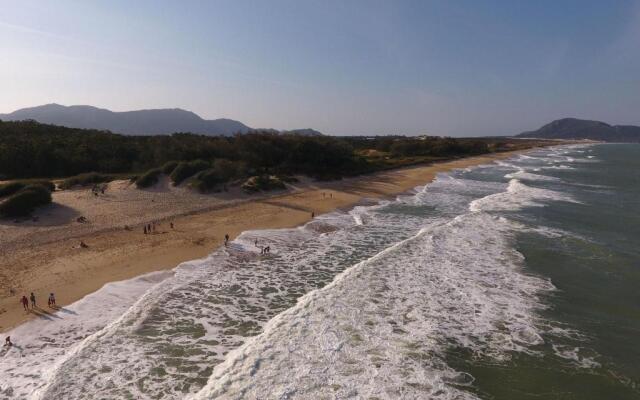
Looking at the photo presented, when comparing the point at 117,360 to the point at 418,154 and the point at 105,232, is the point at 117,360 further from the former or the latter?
the point at 418,154

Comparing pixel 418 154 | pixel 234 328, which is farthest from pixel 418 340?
pixel 418 154

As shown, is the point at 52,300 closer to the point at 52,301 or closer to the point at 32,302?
the point at 52,301

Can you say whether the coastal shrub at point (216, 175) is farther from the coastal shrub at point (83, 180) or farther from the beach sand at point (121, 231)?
the coastal shrub at point (83, 180)

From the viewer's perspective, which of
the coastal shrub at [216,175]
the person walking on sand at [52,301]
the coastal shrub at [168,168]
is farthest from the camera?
the coastal shrub at [168,168]

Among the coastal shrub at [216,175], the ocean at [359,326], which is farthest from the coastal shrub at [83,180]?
the ocean at [359,326]

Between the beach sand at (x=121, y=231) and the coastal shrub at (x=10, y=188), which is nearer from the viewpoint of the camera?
the beach sand at (x=121, y=231)

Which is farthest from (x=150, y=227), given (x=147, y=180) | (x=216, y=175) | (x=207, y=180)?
(x=216, y=175)
